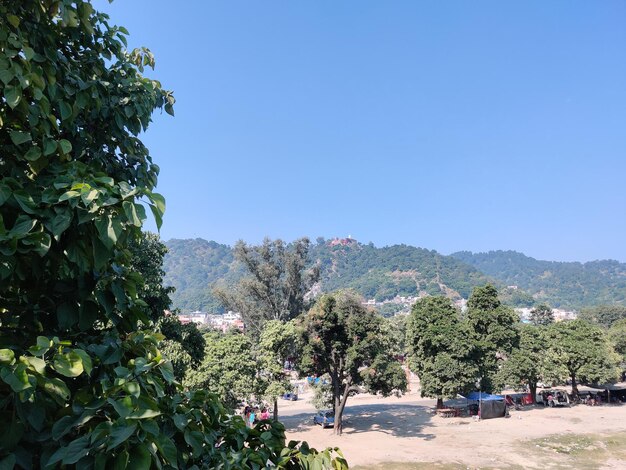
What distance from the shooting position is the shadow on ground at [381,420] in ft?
72.6

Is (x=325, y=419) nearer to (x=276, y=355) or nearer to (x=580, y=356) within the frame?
(x=276, y=355)

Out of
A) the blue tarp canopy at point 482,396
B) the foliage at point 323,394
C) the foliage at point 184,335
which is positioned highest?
the foliage at point 184,335

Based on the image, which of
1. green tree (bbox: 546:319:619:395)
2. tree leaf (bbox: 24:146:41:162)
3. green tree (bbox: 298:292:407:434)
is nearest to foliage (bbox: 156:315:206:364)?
green tree (bbox: 298:292:407:434)

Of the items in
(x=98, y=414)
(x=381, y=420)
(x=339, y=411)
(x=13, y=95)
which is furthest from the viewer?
(x=381, y=420)

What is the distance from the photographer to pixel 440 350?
2450cm

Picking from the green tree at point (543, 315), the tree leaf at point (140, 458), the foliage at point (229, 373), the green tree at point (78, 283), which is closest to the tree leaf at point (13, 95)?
the green tree at point (78, 283)

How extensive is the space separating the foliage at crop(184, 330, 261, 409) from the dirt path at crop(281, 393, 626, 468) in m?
4.32

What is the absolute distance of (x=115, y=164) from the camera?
10.4 ft

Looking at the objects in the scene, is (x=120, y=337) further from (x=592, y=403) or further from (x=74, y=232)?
(x=592, y=403)

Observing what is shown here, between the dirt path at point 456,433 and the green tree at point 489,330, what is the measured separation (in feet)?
10.3

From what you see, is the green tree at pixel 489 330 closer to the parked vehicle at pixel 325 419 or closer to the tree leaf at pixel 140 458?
the parked vehicle at pixel 325 419

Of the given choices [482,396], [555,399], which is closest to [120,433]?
[482,396]

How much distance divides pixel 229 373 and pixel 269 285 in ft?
64.9

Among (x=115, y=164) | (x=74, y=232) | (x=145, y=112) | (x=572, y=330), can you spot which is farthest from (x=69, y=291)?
(x=572, y=330)
